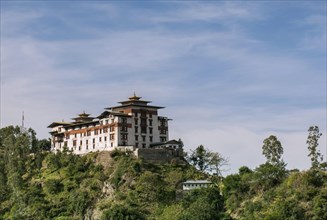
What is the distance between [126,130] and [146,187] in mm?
14553

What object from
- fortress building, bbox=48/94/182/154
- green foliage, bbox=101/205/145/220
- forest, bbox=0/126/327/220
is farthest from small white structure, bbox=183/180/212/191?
fortress building, bbox=48/94/182/154

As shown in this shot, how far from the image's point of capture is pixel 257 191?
283 ft

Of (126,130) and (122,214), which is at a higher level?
(126,130)

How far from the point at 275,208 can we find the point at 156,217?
641 inches

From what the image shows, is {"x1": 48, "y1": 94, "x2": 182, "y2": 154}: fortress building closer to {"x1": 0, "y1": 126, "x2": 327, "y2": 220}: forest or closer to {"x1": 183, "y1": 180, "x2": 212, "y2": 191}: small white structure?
{"x1": 0, "y1": 126, "x2": 327, "y2": 220}: forest

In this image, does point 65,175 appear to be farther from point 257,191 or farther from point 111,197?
point 257,191

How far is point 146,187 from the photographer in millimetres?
93062

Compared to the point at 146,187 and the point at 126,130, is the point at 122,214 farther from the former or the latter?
the point at 126,130

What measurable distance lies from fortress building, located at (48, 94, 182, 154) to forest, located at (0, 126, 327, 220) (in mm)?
2587

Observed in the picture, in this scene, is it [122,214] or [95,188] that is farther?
[95,188]

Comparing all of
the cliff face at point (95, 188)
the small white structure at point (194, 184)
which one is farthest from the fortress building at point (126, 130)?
the small white structure at point (194, 184)

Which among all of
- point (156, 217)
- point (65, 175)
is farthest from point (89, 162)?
point (156, 217)

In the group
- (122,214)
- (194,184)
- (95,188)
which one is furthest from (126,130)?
(122,214)

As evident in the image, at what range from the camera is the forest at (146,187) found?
8131cm
